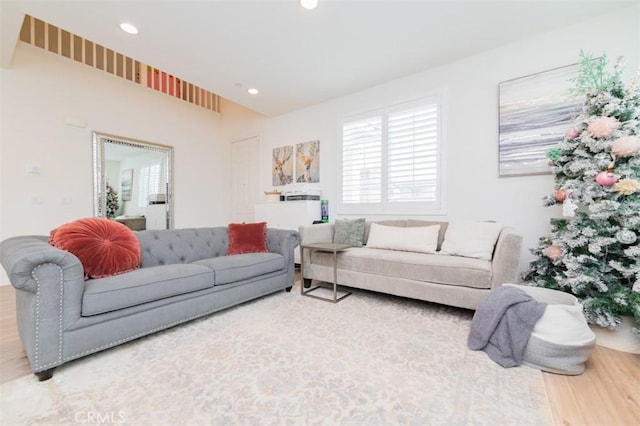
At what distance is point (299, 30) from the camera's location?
250cm

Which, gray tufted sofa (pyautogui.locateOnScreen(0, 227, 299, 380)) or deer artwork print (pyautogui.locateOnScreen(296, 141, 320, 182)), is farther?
deer artwork print (pyautogui.locateOnScreen(296, 141, 320, 182))

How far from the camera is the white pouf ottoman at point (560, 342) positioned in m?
1.47

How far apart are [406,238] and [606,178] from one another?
156cm

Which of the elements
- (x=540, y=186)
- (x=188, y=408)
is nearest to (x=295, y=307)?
(x=188, y=408)

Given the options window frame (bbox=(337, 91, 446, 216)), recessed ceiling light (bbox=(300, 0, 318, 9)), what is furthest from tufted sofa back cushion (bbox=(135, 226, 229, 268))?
recessed ceiling light (bbox=(300, 0, 318, 9))

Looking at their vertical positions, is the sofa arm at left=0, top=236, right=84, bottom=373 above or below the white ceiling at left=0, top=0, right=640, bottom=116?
below

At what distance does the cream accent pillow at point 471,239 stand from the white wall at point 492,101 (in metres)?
0.40

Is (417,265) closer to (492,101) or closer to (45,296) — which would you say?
(492,101)

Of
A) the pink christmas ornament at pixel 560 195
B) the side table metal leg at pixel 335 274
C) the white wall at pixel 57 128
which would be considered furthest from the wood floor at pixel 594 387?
the white wall at pixel 57 128

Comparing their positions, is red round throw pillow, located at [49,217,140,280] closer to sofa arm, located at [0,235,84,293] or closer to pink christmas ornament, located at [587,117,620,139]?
sofa arm, located at [0,235,84,293]

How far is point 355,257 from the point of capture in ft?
9.15

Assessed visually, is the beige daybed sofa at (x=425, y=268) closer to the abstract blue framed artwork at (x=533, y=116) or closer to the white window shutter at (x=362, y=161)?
the white window shutter at (x=362, y=161)

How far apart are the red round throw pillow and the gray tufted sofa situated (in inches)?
5.4

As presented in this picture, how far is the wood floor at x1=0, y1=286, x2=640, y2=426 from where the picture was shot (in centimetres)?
119
